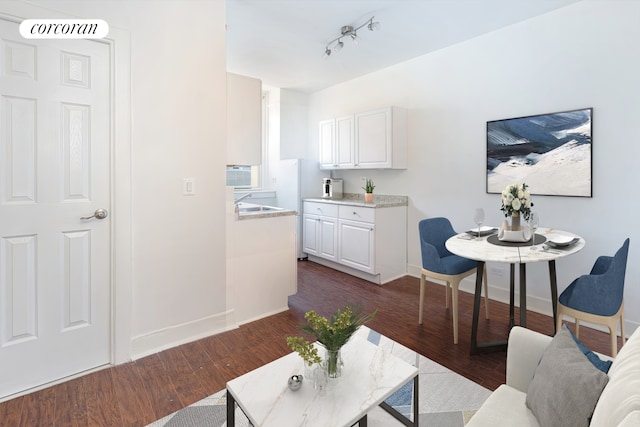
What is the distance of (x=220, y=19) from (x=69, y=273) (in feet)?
6.73

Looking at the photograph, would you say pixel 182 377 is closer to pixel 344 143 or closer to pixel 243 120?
pixel 243 120

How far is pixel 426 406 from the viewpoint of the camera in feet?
5.97

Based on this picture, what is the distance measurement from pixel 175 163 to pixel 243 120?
2.27 ft

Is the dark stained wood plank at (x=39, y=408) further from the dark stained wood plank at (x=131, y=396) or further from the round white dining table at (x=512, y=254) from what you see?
the round white dining table at (x=512, y=254)

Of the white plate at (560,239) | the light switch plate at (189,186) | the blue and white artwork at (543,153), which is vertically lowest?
the white plate at (560,239)

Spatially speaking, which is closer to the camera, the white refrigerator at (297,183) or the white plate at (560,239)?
the white plate at (560,239)

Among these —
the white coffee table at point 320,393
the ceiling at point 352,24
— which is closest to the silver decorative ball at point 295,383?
the white coffee table at point 320,393

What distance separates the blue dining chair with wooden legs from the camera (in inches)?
103

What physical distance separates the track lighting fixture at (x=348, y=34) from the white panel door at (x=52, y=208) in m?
2.06

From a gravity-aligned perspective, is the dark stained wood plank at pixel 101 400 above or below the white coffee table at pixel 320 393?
below

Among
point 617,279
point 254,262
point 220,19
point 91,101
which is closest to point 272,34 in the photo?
point 220,19

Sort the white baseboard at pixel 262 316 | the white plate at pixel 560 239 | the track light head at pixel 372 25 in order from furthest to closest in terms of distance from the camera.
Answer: the track light head at pixel 372 25 < the white baseboard at pixel 262 316 < the white plate at pixel 560 239

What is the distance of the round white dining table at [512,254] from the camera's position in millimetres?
2053

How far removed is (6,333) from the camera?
1.87 m
